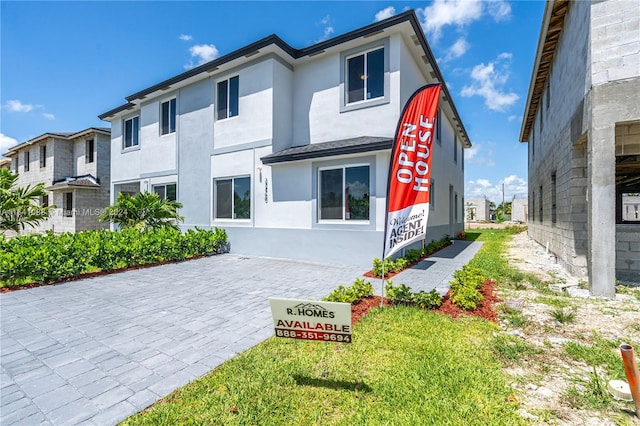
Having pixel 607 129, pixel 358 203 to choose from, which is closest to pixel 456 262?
pixel 358 203

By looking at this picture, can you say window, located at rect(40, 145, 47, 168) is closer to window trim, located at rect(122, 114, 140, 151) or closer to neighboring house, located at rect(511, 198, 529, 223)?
window trim, located at rect(122, 114, 140, 151)

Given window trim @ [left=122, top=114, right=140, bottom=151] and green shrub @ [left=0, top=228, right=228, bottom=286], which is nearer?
green shrub @ [left=0, top=228, right=228, bottom=286]

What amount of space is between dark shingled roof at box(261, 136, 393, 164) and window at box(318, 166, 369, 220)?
0.72 m

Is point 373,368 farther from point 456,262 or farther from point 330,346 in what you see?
point 456,262

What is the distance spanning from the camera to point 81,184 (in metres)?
19.2

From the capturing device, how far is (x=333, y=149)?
29.5ft

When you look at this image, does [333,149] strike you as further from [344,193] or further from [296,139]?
[296,139]

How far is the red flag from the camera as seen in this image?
5152 mm

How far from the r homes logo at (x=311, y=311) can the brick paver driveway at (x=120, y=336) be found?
1.35 m

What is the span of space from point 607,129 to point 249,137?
33.5 ft

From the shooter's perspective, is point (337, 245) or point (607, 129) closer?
point (607, 129)

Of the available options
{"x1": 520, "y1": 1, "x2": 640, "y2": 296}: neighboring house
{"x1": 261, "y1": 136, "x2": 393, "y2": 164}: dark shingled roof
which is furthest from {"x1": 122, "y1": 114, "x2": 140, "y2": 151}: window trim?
{"x1": 520, "y1": 1, "x2": 640, "y2": 296}: neighboring house

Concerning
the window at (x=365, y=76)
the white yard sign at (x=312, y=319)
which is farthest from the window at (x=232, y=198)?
the white yard sign at (x=312, y=319)

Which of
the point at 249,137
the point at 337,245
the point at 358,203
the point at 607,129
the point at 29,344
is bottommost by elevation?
the point at 29,344
